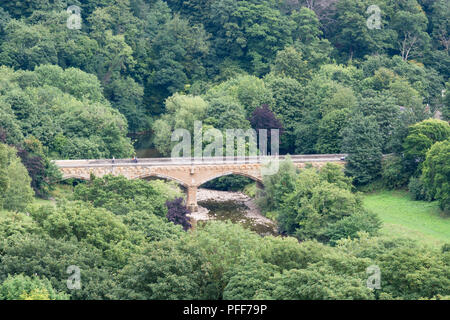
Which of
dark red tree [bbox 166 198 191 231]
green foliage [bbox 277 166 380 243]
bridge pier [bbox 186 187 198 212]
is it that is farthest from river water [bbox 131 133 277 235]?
dark red tree [bbox 166 198 191 231]

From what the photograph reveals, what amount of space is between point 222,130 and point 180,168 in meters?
7.87

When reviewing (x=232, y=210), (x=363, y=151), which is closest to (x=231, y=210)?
(x=232, y=210)

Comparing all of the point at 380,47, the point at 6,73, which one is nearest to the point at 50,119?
the point at 6,73

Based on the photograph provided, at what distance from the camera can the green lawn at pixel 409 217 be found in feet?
210

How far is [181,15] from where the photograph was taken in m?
105

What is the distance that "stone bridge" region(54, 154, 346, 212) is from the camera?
73500 mm

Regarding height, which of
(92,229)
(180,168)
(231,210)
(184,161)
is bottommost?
(231,210)

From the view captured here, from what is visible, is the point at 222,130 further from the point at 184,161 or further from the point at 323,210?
the point at 323,210

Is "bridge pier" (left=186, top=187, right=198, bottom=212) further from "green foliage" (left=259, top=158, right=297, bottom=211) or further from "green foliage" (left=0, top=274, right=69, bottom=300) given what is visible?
"green foliage" (left=0, top=274, right=69, bottom=300)

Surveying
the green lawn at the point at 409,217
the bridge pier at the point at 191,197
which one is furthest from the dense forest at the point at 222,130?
the bridge pier at the point at 191,197

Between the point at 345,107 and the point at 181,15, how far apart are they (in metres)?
28.8

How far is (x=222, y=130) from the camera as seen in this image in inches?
3206

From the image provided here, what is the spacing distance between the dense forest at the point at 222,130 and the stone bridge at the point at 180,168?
1.85 metres
